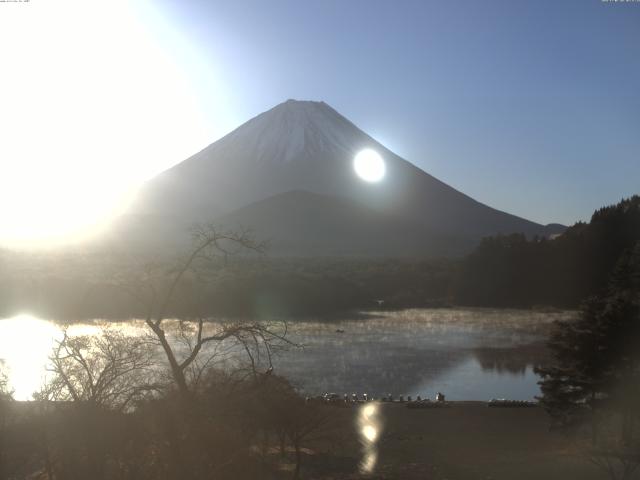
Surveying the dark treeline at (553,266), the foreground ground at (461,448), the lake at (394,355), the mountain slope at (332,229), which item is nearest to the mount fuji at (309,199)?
the mountain slope at (332,229)

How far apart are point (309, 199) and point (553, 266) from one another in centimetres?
7212

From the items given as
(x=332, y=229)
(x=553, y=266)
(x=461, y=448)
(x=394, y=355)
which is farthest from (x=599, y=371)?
(x=332, y=229)

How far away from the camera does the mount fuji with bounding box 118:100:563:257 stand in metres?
114

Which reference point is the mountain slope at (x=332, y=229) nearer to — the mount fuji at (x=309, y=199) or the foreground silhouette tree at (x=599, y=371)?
the mount fuji at (x=309, y=199)

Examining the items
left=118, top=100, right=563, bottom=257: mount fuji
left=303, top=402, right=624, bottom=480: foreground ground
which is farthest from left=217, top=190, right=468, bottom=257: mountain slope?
left=303, top=402, right=624, bottom=480: foreground ground

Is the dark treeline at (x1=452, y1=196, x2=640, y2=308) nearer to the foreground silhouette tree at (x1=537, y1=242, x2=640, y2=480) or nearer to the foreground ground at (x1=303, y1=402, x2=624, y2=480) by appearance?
the foreground ground at (x1=303, y1=402, x2=624, y2=480)

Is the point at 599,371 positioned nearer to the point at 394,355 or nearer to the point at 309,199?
the point at 394,355

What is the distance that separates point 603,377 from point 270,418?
24.3 feet

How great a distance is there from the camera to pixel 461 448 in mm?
16562

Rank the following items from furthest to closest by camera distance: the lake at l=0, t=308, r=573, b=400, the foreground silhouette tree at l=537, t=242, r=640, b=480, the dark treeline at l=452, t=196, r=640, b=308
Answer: the dark treeline at l=452, t=196, r=640, b=308
the lake at l=0, t=308, r=573, b=400
the foreground silhouette tree at l=537, t=242, r=640, b=480

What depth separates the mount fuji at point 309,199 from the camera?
A: 11425 cm

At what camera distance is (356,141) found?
456 feet

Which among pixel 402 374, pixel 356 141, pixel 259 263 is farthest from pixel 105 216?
pixel 402 374

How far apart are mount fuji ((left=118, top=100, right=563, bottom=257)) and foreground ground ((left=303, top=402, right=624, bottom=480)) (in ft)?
277
